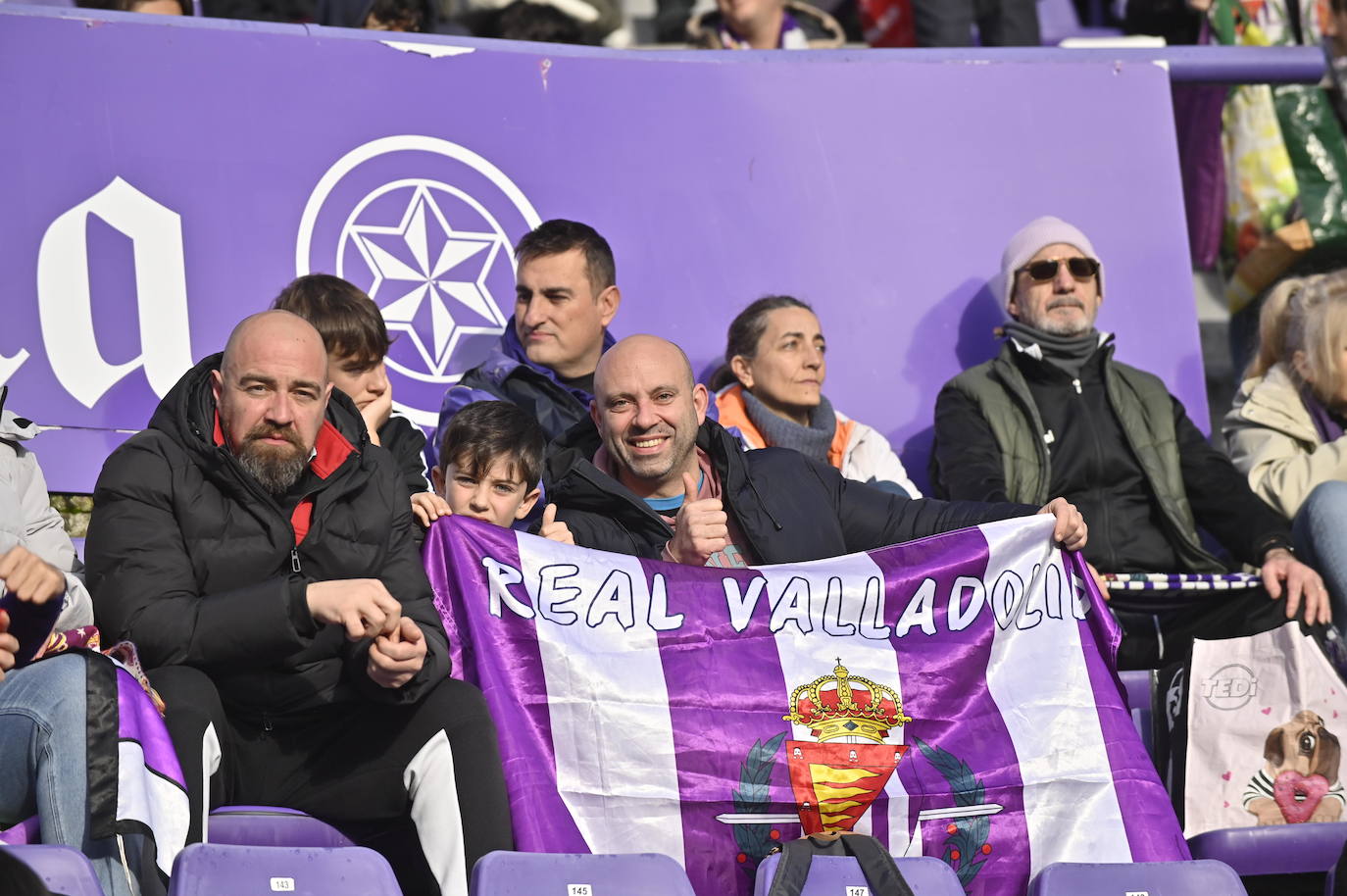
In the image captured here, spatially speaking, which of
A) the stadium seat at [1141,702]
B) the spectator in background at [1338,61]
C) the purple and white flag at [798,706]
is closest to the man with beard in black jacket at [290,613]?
the purple and white flag at [798,706]

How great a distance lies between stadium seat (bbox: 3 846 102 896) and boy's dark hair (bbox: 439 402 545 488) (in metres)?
1.91

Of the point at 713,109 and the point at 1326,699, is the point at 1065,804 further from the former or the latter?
the point at 713,109

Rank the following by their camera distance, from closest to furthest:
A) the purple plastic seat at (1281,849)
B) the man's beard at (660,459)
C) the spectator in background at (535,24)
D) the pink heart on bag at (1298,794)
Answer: the purple plastic seat at (1281,849), the pink heart on bag at (1298,794), the man's beard at (660,459), the spectator in background at (535,24)

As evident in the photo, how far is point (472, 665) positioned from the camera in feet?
14.5

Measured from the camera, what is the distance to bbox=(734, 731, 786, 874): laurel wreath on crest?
4.25 metres

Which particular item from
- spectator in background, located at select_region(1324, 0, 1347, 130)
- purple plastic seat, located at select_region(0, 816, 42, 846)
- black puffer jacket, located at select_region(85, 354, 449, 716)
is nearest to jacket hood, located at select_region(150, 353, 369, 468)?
black puffer jacket, located at select_region(85, 354, 449, 716)

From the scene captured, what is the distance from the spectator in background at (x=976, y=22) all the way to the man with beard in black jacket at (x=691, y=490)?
3.40 m

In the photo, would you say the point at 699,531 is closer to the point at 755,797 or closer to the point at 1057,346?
the point at 755,797

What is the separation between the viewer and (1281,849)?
4664mm

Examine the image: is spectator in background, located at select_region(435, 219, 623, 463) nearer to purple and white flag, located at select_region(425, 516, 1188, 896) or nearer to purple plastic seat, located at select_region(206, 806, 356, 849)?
purple and white flag, located at select_region(425, 516, 1188, 896)

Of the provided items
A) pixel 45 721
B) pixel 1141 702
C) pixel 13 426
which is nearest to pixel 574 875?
pixel 45 721

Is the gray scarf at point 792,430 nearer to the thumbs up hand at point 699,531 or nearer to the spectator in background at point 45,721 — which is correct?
the thumbs up hand at point 699,531

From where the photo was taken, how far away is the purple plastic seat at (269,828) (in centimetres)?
398

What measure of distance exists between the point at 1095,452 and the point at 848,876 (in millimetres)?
2682
